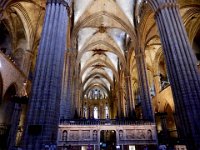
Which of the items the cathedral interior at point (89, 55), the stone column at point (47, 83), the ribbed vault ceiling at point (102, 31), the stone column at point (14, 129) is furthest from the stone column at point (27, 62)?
the stone column at point (47, 83)

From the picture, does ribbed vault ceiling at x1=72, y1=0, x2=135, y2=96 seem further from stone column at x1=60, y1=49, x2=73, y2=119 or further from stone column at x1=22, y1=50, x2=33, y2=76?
stone column at x1=22, y1=50, x2=33, y2=76

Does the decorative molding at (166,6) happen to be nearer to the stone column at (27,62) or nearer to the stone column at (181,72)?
the stone column at (181,72)

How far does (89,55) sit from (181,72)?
2173 centimetres

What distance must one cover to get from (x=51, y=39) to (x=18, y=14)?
30.5 feet

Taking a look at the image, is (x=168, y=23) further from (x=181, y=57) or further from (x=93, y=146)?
(x=93, y=146)

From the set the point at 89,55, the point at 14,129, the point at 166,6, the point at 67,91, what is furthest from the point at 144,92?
the point at 89,55

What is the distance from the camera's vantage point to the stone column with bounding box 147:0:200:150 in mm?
8246

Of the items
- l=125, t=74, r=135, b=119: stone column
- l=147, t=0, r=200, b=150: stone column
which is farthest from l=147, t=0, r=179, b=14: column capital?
l=125, t=74, r=135, b=119: stone column

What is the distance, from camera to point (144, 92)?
53.2 ft

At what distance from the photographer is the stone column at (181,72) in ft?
27.1

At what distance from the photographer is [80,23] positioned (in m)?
19.3

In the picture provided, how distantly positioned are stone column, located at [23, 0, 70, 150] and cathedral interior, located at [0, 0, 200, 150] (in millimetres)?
42

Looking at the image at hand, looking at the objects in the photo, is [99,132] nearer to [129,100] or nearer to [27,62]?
[129,100]

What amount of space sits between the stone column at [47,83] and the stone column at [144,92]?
929 centimetres
